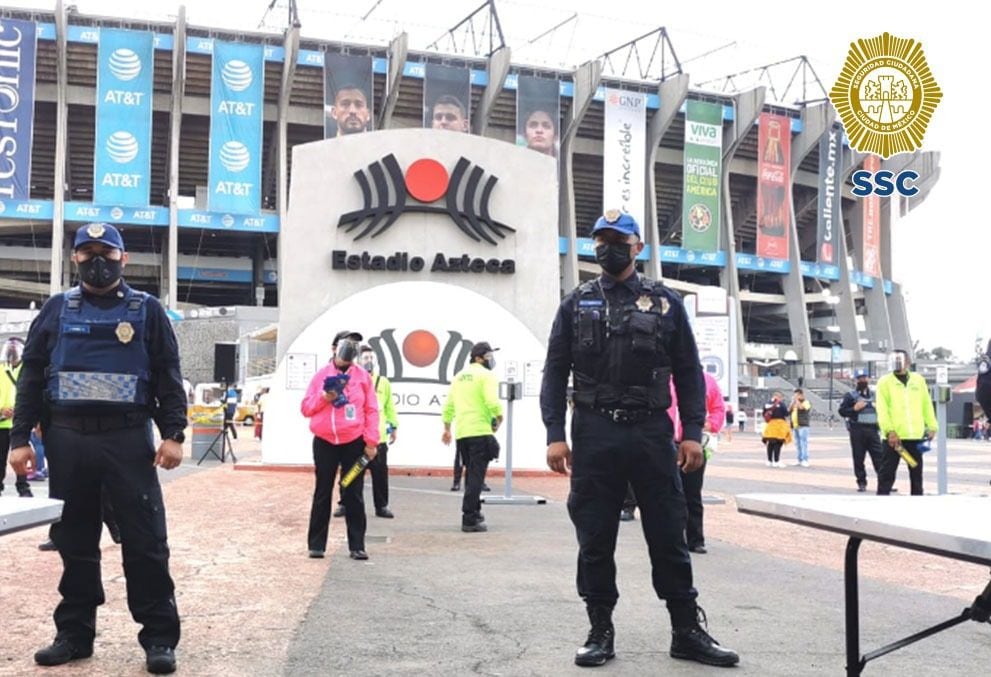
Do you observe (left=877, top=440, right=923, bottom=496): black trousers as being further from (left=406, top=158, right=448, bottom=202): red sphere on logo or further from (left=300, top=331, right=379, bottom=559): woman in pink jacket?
(left=406, top=158, right=448, bottom=202): red sphere on logo

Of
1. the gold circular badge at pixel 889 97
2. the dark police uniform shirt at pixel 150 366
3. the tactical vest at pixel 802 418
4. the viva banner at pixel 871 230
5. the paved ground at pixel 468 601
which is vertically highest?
the viva banner at pixel 871 230

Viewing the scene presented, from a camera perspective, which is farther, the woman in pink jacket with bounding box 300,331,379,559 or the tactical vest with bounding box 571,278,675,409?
the woman in pink jacket with bounding box 300,331,379,559

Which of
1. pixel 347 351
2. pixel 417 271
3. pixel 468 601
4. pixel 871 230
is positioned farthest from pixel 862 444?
pixel 871 230

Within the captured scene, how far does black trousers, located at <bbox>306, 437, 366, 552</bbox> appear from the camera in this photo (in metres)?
8.09

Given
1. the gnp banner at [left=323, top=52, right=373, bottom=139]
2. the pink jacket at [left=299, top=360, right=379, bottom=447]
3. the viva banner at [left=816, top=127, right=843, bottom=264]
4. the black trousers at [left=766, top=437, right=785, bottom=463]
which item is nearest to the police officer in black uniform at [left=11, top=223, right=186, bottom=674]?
the pink jacket at [left=299, top=360, right=379, bottom=447]

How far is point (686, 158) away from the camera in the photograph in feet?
187

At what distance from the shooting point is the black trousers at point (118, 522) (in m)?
4.70

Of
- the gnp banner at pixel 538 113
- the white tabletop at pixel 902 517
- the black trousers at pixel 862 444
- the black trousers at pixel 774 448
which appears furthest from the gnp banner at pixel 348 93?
the white tabletop at pixel 902 517

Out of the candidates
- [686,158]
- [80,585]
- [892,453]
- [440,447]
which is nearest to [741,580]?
[80,585]

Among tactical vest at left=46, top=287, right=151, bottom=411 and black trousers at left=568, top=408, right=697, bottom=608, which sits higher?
tactical vest at left=46, top=287, right=151, bottom=411

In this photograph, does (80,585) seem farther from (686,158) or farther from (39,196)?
(39,196)

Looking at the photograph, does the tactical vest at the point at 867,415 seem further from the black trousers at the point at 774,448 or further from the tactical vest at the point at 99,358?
the tactical vest at the point at 99,358

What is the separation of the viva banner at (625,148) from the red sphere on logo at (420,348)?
1480 inches

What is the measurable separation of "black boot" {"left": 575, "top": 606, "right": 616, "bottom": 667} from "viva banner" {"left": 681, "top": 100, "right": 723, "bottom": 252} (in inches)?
2120
